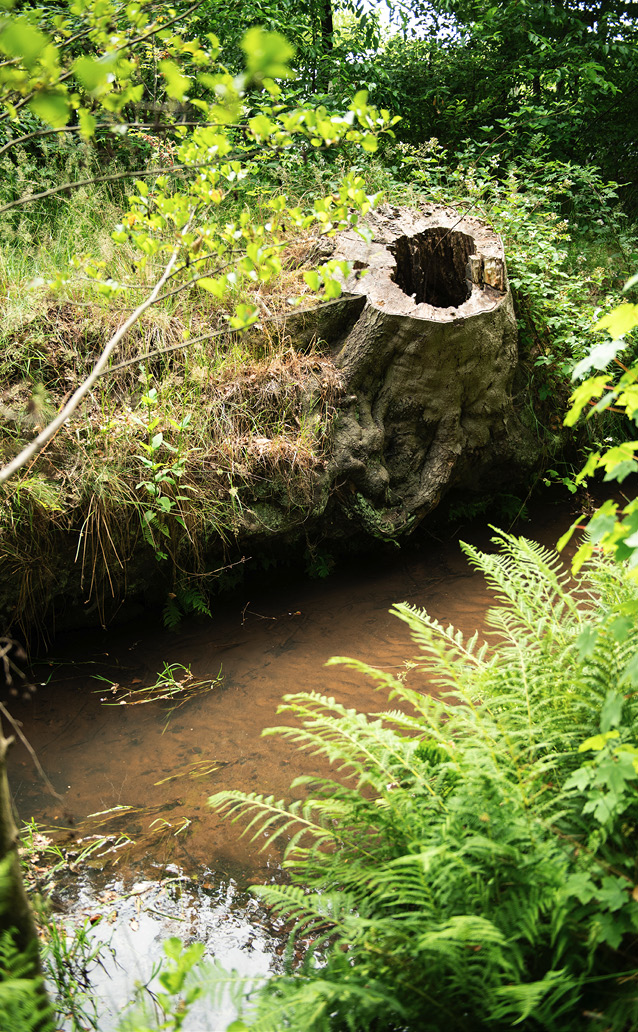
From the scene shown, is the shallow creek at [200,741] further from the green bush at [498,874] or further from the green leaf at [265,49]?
the green leaf at [265,49]

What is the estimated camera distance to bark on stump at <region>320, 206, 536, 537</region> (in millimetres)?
4105

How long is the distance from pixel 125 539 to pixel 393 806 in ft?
7.37

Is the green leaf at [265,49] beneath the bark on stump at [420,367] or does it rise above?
above

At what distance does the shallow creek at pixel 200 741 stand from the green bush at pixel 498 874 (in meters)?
0.51

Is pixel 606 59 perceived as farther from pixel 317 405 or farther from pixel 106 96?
pixel 106 96

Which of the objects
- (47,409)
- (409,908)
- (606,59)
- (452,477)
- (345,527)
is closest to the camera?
(409,908)

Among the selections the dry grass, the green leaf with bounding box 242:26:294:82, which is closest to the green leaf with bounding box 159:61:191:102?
the green leaf with bounding box 242:26:294:82

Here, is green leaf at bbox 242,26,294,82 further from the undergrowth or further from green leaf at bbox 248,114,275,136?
the undergrowth

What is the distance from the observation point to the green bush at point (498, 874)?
1.46m

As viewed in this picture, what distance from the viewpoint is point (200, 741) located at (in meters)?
3.13

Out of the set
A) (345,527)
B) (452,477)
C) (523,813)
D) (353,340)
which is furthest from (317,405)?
(523,813)

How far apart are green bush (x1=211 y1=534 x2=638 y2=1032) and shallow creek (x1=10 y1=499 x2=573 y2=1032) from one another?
0.51 meters

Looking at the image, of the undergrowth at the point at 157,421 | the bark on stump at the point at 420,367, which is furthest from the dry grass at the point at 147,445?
the bark on stump at the point at 420,367

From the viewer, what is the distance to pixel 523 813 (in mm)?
1673
